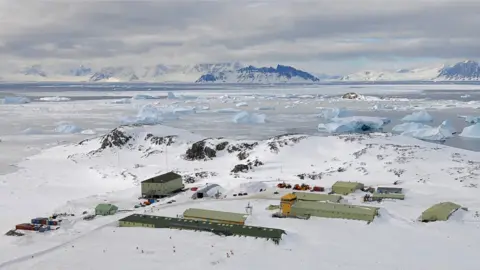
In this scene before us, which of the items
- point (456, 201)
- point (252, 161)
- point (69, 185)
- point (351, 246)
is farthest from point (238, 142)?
point (351, 246)

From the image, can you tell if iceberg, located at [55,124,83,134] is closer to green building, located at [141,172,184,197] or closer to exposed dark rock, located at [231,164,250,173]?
exposed dark rock, located at [231,164,250,173]

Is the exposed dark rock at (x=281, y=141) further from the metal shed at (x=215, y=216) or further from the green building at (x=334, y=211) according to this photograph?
the metal shed at (x=215, y=216)

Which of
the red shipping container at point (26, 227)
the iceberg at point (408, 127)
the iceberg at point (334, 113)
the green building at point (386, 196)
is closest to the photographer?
the red shipping container at point (26, 227)

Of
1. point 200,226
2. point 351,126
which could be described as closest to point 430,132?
point 351,126

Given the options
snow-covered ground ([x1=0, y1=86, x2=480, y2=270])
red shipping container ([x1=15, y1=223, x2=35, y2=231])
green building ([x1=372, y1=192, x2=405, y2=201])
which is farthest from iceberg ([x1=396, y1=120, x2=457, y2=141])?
red shipping container ([x1=15, y1=223, x2=35, y2=231])

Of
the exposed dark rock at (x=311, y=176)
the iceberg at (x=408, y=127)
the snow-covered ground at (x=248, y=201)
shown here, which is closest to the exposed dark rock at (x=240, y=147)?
the snow-covered ground at (x=248, y=201)

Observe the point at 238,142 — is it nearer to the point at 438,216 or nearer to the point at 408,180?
the point at 408,180
